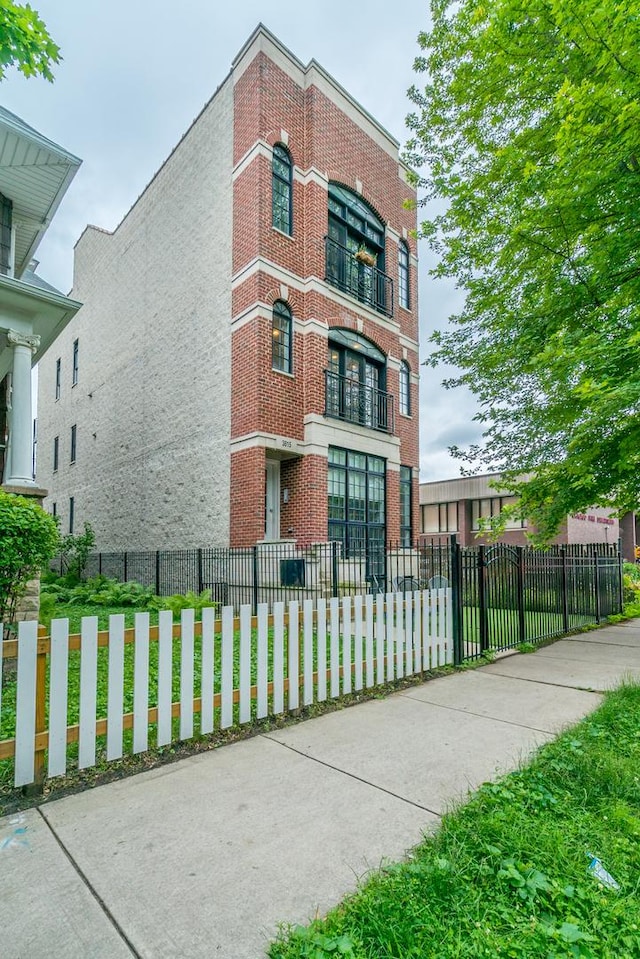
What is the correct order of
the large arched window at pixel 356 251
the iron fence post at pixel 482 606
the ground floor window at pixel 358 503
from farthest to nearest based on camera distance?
the large arched window at pixel 356 251 < the ground floor window at pixel 358 503 < the iron fence post at pixel 482 606

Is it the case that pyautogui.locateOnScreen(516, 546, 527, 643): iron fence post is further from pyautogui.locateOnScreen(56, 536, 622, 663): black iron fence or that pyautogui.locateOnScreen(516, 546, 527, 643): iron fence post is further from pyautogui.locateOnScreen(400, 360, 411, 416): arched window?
pyautogui.locateOnScreen(400, 360, 411, 416): arched window

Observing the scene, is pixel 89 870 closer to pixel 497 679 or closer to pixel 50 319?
pixel 497 679

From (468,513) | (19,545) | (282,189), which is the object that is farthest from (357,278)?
(468,513)

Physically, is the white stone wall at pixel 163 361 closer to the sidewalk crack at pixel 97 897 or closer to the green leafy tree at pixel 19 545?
the green leafy tree at pixel 19 545

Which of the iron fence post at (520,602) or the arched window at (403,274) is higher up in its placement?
the arched window at (403,274)

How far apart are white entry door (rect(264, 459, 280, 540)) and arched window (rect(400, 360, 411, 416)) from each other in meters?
5.59

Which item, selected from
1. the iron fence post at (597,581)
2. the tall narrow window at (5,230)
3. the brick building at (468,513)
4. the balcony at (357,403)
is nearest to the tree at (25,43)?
the tall narrow window at (5,230)

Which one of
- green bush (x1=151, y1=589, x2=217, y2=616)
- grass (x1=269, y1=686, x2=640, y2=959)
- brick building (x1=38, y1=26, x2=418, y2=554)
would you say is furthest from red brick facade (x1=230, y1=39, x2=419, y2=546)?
grass (x1=269, y1=686, x2=640, y2=959)

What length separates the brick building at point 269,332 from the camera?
12273mm

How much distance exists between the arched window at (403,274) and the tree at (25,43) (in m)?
12.8

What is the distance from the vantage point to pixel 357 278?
14.7 meters

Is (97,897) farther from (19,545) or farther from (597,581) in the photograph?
(597,581)

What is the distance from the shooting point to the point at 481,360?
9.23 metres

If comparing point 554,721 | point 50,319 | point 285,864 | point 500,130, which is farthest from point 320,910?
point 500,130
